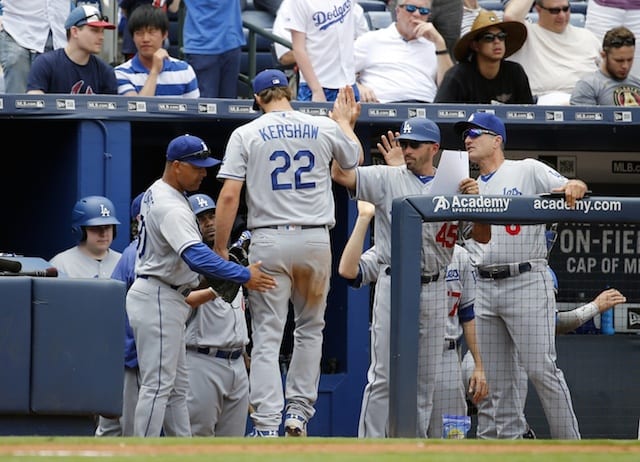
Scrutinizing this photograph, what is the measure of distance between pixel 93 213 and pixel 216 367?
1132 mm

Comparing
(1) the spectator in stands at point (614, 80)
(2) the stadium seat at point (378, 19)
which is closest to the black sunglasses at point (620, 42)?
(1) the spectator in stands at point (614, 80)

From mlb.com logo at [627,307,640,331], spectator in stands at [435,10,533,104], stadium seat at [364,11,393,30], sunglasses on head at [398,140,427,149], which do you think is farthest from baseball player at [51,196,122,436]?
stadium seat at [364,11,393,30]

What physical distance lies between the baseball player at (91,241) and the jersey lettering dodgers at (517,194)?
84.5 inches

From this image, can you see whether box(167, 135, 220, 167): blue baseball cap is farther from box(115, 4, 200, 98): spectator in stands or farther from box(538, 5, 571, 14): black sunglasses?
box(538, 5, 571, 14): black sunglasses

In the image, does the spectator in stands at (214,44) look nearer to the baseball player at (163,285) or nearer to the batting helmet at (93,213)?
the batting helmet at (93,213)

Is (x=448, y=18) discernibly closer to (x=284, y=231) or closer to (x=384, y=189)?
(x=384, y=189)

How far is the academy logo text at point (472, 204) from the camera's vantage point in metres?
6.62

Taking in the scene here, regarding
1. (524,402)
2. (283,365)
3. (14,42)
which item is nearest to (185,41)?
(14,42)

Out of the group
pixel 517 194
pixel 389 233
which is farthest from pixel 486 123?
A: pixel 389 233

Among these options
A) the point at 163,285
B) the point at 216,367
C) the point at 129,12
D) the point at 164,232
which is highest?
the point at 129,12

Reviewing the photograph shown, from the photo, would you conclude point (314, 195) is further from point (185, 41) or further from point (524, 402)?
point (185, 41)

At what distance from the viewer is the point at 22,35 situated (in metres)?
9.41

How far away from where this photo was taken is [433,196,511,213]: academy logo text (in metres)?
6.62

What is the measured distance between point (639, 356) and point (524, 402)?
107 cm
